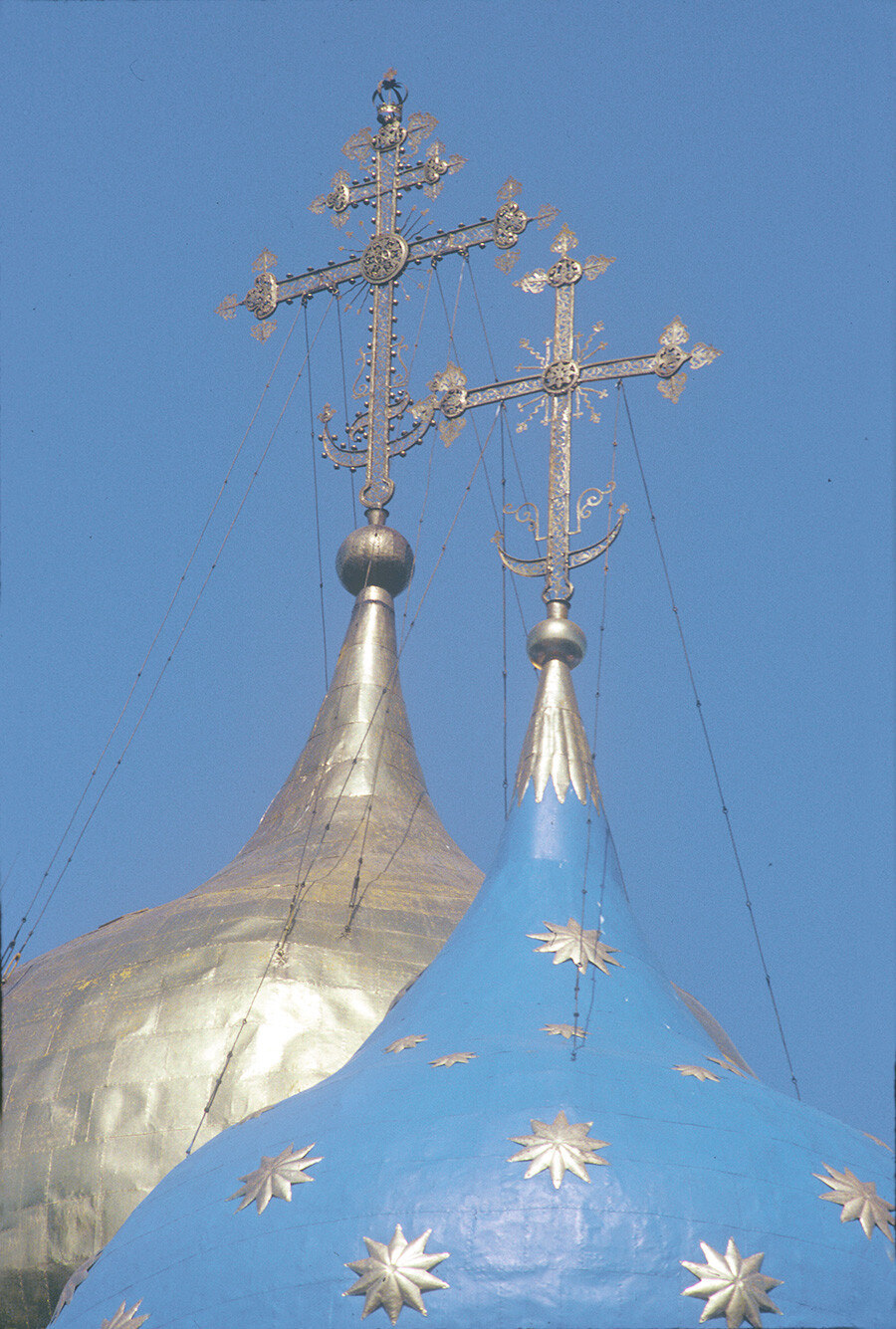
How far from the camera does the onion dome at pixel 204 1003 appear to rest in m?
16.9

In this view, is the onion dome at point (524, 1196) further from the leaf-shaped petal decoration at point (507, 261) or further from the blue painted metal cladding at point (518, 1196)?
the leaf-shaped petal decoration at point (507, 261)

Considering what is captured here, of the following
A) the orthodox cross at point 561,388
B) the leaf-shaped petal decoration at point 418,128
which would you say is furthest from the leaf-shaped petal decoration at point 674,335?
the leaf-shaped petal decoration at point 418,128

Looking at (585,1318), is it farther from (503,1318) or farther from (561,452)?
(561,452)

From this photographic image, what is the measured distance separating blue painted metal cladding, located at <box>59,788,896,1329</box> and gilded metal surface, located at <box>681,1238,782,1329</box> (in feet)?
0.19

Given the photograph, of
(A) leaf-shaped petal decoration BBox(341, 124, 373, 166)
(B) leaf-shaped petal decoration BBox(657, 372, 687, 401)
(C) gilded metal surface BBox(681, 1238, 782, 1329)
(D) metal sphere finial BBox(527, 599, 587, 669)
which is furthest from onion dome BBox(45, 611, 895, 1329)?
(A) leaf-shaped petal decoration BBox(341, 124, 373, 166)

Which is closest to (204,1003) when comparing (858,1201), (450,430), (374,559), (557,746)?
(557,746)

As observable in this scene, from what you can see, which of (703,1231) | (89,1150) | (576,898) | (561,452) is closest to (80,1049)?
(89,1150)

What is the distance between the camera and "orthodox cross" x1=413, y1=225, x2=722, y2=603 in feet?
56.7

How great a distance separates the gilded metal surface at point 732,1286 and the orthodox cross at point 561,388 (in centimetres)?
699

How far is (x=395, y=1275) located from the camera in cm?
1117

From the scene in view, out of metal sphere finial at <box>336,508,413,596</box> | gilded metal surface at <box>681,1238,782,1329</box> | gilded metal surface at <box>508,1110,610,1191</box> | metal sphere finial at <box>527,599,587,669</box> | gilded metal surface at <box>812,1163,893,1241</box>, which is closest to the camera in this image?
gilded metal surface at <box>681,1238,782,1329</box>

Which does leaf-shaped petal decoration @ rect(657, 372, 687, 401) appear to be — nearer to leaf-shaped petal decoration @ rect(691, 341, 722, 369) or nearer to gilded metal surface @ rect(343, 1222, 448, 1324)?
leaf-shaped petal decoration @ rect(691, 341, 722, 369)

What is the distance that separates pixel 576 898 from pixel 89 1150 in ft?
16.4

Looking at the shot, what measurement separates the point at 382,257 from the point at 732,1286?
50.3 feet
